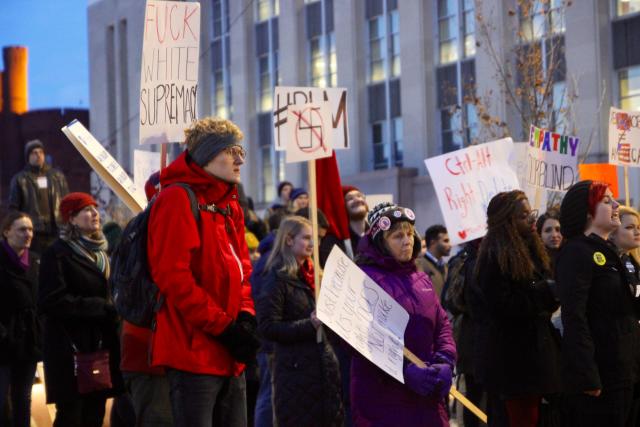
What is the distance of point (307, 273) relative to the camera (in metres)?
9.01

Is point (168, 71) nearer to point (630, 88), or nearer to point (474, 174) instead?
point (474, 174)

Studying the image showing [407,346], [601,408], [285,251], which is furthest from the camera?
[285,251]

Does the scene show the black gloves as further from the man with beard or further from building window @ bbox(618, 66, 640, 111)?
building window @ bbox(618, 66, 640, 111)

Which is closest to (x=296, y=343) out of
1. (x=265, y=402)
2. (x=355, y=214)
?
(x=265, y=402)

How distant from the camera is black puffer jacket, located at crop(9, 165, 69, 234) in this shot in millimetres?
14484

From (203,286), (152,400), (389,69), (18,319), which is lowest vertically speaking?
(152,400)

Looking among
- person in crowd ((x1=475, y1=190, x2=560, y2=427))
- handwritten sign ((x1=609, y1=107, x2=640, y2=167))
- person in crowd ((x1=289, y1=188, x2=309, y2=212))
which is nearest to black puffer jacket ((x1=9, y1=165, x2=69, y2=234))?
person in crowd ((x1=289, y1=188, x2=309, y2=212))

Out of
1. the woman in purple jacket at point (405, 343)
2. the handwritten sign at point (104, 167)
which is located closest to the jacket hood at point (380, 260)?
the woman in purple jacket at point (405, 343)

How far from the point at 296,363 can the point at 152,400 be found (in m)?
2.52

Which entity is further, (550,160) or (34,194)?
(34,194)

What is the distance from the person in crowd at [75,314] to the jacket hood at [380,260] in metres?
2.78

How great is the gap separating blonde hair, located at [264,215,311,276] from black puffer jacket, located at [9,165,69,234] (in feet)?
20.1

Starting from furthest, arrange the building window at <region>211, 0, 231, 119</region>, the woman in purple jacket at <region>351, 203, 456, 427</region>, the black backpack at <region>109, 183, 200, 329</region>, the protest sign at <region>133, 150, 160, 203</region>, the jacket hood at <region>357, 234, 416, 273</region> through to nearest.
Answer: the building window at <region>211, 0, 231, 119</region>, the protest sign at <region>133, 150, 160, 203</region>, the jacket hood at <region>357, 234, 416, 273</region>, the woman in purple jacket at <region>351, 203, 456, 427</region>, the black backpack at <region>109, 183, 200, 329</region>

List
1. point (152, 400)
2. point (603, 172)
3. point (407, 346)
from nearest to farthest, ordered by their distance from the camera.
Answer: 1. point (152, 400)
2. point (407, 346)
3. point (603, 172)
